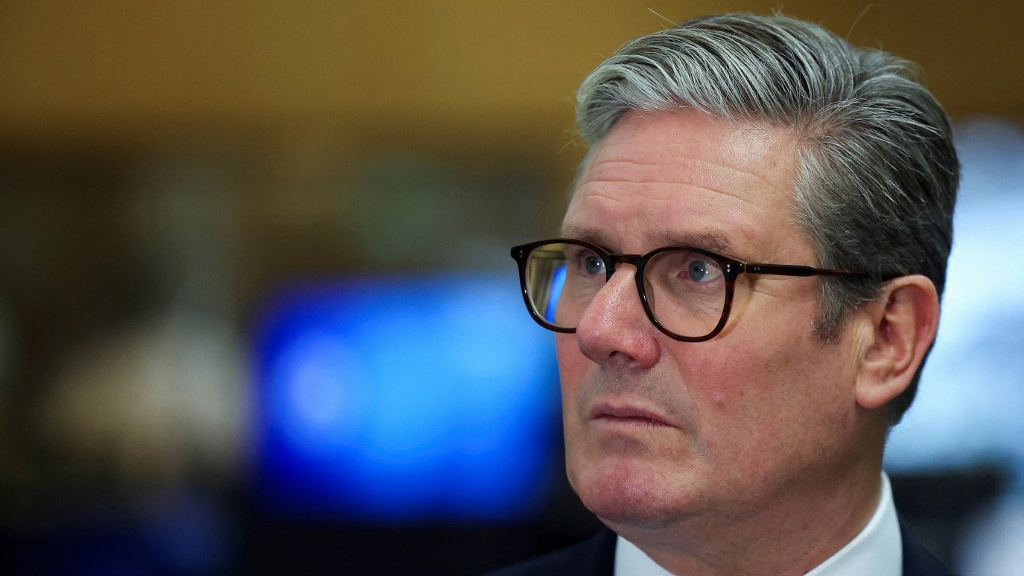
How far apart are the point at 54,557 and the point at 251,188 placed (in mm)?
1767

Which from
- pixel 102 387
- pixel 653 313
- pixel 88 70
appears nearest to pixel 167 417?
pixel 102 387

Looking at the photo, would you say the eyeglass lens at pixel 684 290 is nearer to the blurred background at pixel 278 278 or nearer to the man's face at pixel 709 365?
the man's face at pixel 709 365

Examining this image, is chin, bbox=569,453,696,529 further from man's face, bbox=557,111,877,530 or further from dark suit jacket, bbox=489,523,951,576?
dark suit jacket, bbox=489,523,951,576

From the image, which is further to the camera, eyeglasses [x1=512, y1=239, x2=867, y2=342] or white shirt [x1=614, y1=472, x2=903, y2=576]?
white shirt [x1=614, y1=472, x2=903, y2=576]

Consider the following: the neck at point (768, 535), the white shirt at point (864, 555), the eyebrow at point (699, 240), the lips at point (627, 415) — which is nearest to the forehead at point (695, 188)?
the eyebrow at point (699, 240)

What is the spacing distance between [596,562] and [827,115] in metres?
0.75

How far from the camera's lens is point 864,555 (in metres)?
1.53

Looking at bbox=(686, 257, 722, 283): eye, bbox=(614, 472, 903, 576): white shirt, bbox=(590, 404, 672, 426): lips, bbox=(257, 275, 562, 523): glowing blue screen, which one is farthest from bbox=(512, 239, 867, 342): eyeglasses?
bbox=(257, 275, 562, 523): glowing blue screen

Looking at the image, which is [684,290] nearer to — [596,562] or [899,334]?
[899,334]

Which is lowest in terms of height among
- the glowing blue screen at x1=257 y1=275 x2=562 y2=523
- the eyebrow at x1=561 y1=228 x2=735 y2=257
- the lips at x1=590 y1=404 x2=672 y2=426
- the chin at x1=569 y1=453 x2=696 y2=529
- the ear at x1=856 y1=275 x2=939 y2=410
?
the glowing blue screen at x1=257 y1=275 x2=562 y2=523

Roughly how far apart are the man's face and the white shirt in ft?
0.43

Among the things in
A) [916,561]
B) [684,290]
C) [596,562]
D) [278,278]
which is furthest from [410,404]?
[684,290]

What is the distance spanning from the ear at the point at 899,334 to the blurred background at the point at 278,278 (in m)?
2.99

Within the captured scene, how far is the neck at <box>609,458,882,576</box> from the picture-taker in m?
1.42
